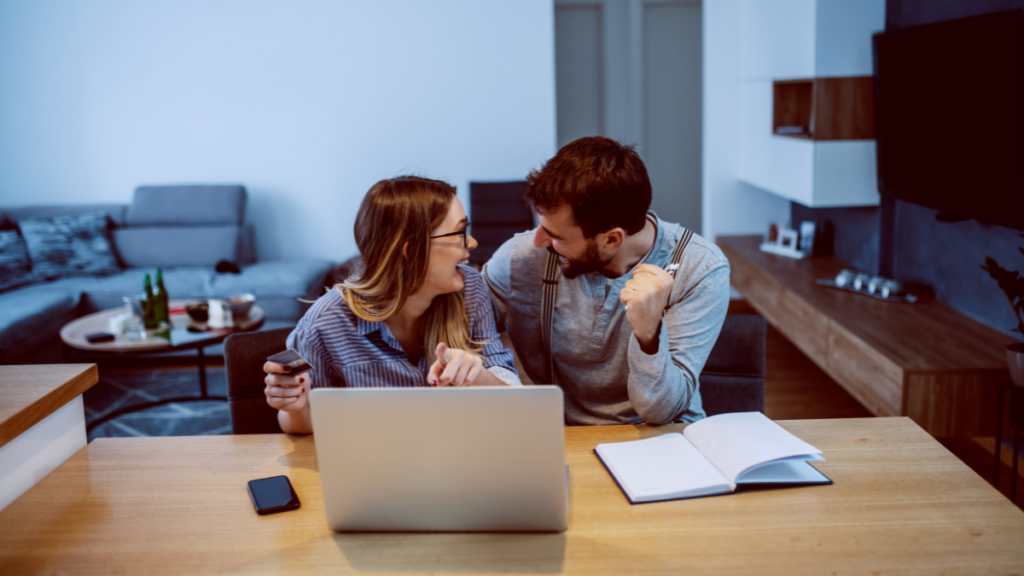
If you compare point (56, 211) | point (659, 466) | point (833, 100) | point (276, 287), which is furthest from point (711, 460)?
point (56, 211)

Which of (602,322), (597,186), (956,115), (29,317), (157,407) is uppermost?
(956,115)

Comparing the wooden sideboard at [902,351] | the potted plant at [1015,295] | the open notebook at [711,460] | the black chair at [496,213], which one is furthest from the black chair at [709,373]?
the black chair at [496,213]

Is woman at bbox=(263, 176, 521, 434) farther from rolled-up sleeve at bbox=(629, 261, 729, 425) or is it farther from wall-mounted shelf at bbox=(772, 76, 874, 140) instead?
wall-mounted shelf at bbox=(772, 76, 874, 140)

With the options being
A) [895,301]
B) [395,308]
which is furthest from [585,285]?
[895,301]

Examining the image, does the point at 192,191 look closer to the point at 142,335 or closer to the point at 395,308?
the point at 142,335

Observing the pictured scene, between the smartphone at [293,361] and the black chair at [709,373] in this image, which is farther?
the black chair at [709,373]

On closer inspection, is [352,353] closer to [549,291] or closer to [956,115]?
[549,291]

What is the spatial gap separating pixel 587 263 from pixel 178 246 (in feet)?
12.3

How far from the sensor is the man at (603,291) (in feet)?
5.11

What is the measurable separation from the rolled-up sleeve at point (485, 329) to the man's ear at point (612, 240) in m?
0.27

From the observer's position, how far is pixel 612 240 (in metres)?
1.64

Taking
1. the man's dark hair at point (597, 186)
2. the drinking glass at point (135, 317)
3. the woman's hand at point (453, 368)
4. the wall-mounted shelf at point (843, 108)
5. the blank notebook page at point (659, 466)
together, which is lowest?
the drinking glass at point (135, 317)

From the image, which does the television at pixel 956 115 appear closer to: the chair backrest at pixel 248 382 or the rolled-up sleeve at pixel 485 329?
the rolled-up sleeve at pixel 485 329

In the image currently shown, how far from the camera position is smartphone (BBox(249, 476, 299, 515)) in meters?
1.15
